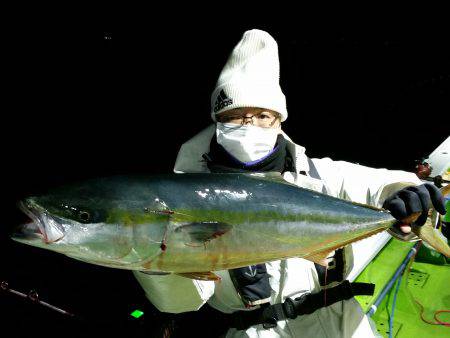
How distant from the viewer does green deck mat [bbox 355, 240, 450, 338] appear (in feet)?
11.0

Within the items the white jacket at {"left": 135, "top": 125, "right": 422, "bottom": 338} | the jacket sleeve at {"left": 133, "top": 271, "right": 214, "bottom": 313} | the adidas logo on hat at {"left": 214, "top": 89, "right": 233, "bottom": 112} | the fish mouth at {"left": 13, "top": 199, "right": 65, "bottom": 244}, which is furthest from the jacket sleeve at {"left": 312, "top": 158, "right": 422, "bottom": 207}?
the fish mouth at {"left": 13, "top": 199, "right": 65, "bottom": 244}

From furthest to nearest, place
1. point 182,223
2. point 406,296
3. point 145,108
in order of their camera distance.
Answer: point 145,108 < point 406,296 < point 182,223

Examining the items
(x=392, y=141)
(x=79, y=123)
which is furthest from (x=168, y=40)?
(x=392, y=141)

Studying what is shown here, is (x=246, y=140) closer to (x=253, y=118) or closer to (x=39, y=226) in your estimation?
(x=253, y=118)

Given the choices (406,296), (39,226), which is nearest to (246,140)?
(39,226)

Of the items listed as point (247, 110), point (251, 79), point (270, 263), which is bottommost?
point (270, 263)

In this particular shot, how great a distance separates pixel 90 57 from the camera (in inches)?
627

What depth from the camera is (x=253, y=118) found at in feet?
7.77

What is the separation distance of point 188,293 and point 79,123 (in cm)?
1103

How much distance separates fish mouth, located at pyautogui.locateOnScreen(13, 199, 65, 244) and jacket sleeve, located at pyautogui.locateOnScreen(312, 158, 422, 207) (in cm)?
168

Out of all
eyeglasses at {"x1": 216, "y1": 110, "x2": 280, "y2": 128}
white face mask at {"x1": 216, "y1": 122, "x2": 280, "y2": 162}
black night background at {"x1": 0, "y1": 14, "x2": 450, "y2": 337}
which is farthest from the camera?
black night background at {"x1": 0, "y1": 14, "x2": 450, "y2": 337}

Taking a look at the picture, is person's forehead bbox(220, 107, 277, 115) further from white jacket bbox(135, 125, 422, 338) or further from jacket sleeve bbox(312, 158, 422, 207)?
jacket sleeve bbox(312, 158, 422, 207)

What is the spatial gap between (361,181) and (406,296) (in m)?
2.08

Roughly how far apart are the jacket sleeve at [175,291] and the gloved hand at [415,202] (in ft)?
3.83
